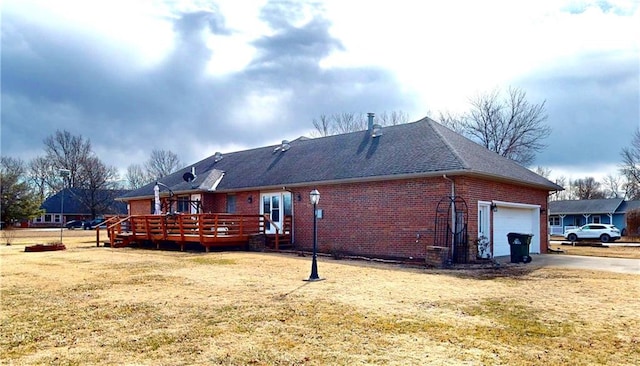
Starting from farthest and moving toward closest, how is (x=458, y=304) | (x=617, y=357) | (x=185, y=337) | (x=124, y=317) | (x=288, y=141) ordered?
(x=288, y=141)
(x=458, y=304)
(x=124, y=317)
(x=185, y=337)
(x=617, y=357)

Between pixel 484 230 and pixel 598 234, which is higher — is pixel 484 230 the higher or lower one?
the higher one

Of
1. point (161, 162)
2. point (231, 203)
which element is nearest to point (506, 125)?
point (231, 203)

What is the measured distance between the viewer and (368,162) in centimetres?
1778

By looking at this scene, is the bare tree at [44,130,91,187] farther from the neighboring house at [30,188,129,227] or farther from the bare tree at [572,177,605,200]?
the bare tree at [572,177,605,200]

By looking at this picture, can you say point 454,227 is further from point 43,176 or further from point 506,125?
point 43,176

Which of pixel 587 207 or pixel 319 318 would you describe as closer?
pixel 319 318

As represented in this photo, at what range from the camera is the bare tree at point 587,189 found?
65.2 meters

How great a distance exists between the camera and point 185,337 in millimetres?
5805

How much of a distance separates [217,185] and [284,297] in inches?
625

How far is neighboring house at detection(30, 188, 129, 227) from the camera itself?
6344 cm

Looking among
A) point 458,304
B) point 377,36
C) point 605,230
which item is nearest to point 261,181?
point 377,36

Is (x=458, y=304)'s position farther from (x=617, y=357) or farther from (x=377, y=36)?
(x=377, y=36)

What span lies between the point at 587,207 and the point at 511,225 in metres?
34.8

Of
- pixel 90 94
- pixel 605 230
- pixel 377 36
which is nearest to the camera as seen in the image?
pixel 377 36
